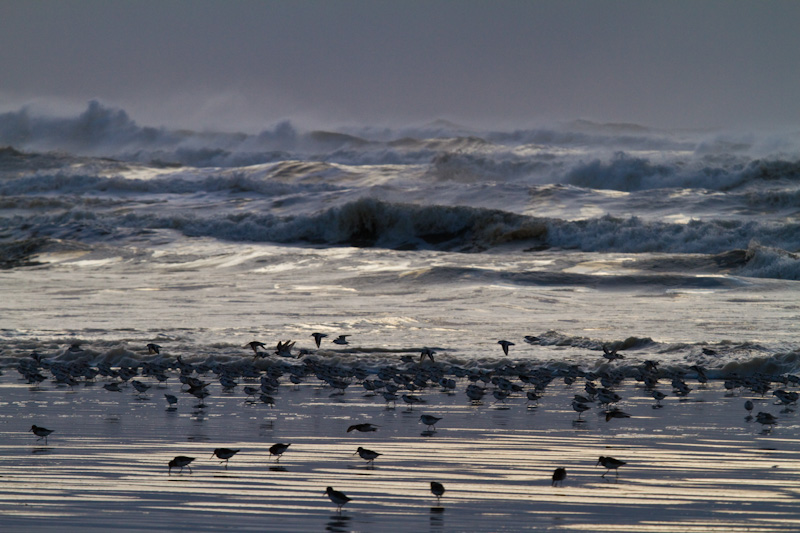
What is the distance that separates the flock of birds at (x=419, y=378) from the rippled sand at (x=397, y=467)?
0.17 meters

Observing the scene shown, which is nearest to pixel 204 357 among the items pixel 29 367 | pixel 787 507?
pixel 29 367

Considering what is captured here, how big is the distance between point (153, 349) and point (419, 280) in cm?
974

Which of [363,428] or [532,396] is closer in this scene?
[363,428]

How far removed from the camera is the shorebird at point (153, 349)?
11.6m

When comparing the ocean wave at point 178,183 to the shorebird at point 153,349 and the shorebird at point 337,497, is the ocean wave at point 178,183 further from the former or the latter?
the shorebird at point 337,497

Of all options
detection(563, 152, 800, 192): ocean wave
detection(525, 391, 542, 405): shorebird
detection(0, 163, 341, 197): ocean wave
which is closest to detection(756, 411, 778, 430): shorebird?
detection(525, 391, 542, 405): shorebird

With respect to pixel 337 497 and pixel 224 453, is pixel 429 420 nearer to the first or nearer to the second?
pixel 224 453

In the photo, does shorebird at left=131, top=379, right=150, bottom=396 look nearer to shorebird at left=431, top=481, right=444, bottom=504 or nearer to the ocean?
the ocean

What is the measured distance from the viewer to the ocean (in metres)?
8.74

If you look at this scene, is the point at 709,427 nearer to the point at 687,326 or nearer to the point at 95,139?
the point at 687,326

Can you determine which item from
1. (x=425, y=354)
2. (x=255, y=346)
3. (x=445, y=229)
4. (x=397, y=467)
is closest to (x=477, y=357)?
(x=425, y=354)

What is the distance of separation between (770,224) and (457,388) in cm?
2016

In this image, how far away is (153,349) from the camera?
11789 millimetres

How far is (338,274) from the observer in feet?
75.5
